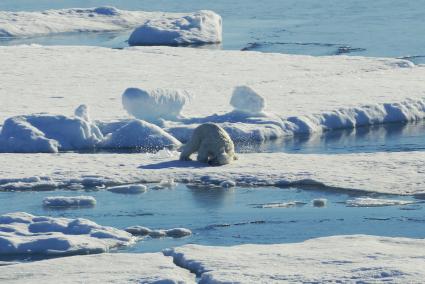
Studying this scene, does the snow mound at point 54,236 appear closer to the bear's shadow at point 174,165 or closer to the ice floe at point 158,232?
the ice floe at point 158,232

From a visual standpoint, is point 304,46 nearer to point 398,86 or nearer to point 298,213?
point 398,86

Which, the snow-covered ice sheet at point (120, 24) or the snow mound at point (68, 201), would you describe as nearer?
the snow mound at point (68, 201)

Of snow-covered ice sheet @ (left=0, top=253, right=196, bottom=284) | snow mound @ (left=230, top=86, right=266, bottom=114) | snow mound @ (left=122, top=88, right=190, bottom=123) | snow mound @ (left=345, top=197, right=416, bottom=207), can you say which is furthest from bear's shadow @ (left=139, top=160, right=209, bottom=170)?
snow-covered ice sheet @ (left=0, top=253, right=196, bottom=284)

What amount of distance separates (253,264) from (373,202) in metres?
3.15

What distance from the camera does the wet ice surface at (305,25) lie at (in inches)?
1095

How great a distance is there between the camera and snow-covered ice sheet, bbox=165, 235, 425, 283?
975 centimetres

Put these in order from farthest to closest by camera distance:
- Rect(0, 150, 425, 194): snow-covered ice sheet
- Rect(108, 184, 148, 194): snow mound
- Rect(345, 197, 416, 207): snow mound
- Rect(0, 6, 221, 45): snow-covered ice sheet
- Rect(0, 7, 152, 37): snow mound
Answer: Rect(0, 7, 152, 37): snow mound
Rect(0, 6, 221, 45): snow-covered ice sheet
Rect(0, 150, 425, 194): snow-covered ice sheet
Rect(108, 184, 148, 194): snow mound
Rect(345, 197, 416, 207): snow mound

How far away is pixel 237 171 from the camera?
1455 centimetres

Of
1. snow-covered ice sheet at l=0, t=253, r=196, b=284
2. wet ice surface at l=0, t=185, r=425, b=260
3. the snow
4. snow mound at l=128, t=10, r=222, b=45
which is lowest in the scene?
snow-covered ice sheet at l=0, t=253, r=196, b=284

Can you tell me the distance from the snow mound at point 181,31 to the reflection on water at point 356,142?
11840mm

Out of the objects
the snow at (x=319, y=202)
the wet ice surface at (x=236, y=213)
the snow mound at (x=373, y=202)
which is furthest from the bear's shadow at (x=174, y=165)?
the snow mound at (x=373, y=202)

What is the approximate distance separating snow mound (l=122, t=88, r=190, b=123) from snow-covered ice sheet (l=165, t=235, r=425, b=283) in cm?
716

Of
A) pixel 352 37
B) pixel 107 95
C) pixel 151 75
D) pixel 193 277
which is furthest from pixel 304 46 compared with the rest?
pixel 193 277

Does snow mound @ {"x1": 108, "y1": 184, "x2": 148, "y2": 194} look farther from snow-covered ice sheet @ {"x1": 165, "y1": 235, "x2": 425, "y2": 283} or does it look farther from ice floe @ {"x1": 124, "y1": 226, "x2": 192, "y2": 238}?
snow-covered ice sheet @ {"x1": 165, "y1": 235, "x2": 425, "y2": 283}
